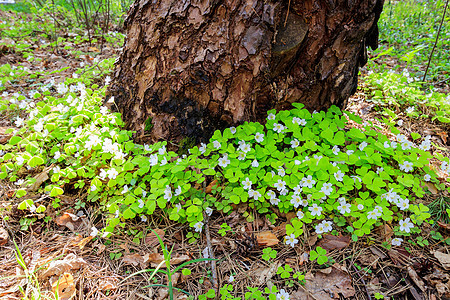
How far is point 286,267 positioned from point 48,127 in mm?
2386

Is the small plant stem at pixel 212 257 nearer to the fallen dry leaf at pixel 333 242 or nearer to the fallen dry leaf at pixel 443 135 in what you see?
the fallen dry leaf at pixel 333 242

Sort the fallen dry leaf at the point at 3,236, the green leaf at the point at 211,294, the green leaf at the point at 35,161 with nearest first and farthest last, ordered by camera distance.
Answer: the green leaf at the point at 211,294 < the fallen dry leaf at the point at 3,236 < the green leaf at the point at 35,161

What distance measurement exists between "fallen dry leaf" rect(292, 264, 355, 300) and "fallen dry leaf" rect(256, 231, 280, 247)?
310 millimetres

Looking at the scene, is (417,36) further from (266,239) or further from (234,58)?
(266,239)

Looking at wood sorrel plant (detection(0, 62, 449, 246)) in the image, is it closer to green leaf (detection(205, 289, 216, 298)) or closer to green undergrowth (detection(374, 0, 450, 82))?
green leaf (detection(205, 289, 216, 298))

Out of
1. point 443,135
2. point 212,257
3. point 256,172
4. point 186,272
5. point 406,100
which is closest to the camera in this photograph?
point 186,272

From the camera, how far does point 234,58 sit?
2.16m

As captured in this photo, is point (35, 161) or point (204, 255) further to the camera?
point (35, 161)

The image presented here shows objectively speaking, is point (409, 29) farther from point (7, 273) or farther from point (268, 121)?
point (7, 273)

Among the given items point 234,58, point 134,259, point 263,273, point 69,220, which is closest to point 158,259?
point 134,259

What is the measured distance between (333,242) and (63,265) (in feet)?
6.25

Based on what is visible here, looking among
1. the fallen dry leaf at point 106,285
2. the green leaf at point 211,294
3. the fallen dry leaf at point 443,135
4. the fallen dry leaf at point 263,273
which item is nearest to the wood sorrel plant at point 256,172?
the fallen dry leaf at point 263,273

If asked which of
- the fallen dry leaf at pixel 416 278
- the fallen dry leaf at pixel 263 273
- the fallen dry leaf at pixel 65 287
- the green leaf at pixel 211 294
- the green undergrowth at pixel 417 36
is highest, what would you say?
the green undergrowth at pixel 417 36

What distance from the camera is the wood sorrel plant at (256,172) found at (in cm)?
201
